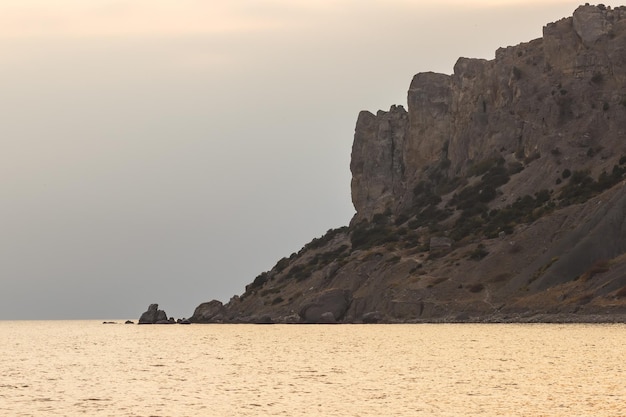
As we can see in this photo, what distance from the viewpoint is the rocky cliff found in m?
128

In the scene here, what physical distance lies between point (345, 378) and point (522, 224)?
98931 millimetres

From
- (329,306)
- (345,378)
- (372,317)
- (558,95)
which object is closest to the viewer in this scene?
(345,378)

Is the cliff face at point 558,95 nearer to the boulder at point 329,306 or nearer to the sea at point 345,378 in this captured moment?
the boulder at point 329,306

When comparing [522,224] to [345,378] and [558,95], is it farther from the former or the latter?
[345,378]

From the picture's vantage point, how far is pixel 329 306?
158625 millimetres

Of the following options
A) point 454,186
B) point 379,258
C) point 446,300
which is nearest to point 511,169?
point 454,186

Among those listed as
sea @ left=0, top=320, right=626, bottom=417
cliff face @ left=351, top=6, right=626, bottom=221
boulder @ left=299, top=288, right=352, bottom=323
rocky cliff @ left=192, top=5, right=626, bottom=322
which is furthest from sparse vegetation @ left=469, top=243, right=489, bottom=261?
sea @ left=0, top=320, right=626, bottom=417

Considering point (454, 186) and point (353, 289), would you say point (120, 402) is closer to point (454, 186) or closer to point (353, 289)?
point (353, 289)

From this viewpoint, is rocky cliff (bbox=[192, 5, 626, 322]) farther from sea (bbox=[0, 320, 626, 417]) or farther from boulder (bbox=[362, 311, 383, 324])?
sea (bbox=[0, 320, 626, 417])

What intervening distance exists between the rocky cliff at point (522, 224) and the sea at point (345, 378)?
2764 cm

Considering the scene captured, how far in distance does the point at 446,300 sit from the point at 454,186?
6307 cm

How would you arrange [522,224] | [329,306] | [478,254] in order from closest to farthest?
[478,254] → [522,224] → [329,306]

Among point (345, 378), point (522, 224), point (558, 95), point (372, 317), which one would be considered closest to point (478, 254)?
point (522, 224)

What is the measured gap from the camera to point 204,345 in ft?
352
